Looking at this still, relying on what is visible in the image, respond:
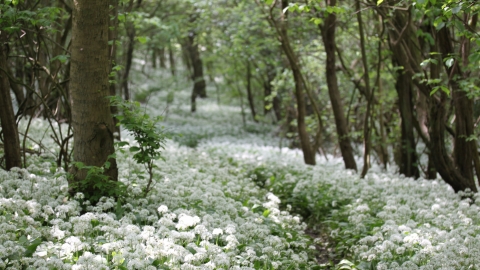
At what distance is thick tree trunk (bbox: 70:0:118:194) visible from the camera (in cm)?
530

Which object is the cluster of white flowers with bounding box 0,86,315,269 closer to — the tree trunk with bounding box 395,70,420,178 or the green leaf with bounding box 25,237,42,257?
the green leaf with bounding box 25,237,42,257

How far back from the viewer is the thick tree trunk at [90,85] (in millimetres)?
5301

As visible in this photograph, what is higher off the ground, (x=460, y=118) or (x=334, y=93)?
(x=334, y=93)

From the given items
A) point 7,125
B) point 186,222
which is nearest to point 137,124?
point 186,222

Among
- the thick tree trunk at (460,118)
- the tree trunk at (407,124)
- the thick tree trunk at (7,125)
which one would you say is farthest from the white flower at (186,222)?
the tree trunk at (407,124)

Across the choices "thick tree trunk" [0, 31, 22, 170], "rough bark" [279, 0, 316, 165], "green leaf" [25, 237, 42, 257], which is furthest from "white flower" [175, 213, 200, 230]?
"rough bark" [279, 0, 316, 165]

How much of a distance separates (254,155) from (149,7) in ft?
39.7

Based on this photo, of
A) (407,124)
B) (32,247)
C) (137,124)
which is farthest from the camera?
(407,124)

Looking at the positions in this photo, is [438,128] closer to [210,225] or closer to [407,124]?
[407,124]

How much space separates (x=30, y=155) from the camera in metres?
7.72

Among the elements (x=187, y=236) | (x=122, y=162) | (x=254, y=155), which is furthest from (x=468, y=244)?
(x=254, y=155)

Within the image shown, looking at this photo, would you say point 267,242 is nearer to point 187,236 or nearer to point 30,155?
point 187,236

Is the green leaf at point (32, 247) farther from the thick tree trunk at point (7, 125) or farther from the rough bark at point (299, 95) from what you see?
the rough bark at point (299, 95)

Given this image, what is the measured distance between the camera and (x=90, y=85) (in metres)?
5.41
